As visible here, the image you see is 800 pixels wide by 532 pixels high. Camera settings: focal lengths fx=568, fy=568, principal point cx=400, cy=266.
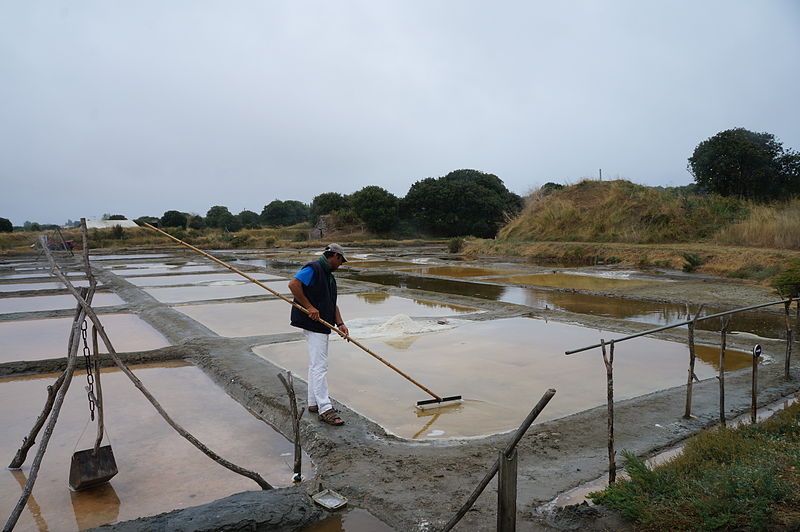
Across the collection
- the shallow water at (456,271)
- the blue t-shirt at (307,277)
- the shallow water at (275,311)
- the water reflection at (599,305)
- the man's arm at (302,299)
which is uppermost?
the blue t-shirt at (307,277)

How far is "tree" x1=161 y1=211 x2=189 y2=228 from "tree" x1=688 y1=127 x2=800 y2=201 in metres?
40.5

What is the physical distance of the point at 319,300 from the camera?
442 centimetres

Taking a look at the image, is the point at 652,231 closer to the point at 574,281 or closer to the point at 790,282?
the point at 574,281

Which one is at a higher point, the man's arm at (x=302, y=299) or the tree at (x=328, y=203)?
the tree at (x=328, y=203)

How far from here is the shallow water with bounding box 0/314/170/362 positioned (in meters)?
7.55

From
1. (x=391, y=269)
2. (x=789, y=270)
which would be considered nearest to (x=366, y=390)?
(x=789, y=270)

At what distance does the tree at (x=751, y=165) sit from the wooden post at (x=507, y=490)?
893 inches

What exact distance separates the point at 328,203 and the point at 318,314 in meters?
43.8

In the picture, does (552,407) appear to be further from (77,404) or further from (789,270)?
(789,270)

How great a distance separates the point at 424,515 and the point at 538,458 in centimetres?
107

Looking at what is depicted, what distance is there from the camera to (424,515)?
291 cm

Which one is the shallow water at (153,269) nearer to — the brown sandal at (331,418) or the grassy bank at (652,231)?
the grassy bank at (652,231)

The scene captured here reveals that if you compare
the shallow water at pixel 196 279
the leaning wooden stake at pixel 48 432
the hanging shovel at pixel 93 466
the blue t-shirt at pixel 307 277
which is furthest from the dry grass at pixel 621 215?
the leaning wooden stake at pixel 48 432

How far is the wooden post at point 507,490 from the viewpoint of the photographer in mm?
2387
